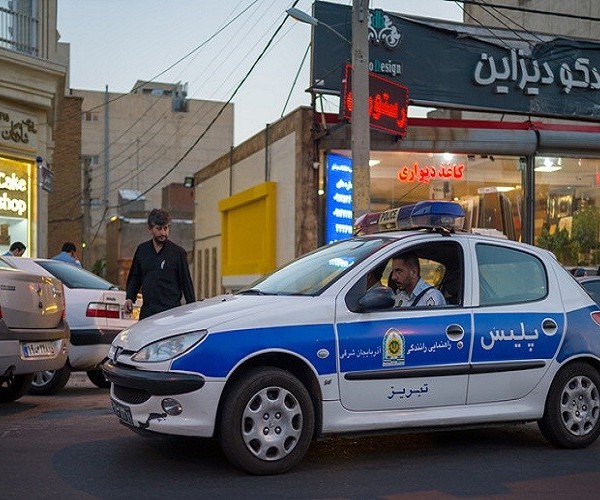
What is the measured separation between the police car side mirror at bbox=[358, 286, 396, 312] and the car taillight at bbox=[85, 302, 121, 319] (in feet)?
15.6

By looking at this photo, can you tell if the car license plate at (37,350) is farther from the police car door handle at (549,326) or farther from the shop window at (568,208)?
the shop window at (568,208)

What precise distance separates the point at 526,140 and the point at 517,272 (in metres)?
12.5

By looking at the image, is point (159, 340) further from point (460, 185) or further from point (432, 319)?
point (460, 185)

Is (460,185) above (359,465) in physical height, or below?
above

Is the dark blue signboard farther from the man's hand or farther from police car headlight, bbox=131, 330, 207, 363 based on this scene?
police car headlight, bbox=131, 330, 207, 363

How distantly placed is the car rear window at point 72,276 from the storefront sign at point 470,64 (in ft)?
27.2

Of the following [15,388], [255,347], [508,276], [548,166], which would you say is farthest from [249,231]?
[255,347]

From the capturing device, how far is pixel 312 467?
623 centimetres

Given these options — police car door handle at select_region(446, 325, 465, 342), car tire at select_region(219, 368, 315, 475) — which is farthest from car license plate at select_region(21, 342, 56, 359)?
police car door handle at select_region(446, 325, 465, 342)

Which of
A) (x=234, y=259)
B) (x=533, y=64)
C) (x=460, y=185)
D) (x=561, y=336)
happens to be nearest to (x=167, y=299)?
(x=561, y=336)

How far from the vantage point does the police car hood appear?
5891 mm

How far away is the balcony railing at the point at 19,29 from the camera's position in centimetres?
1641

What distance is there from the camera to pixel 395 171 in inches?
751

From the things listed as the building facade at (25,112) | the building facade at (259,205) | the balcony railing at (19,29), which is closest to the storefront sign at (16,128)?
the building facade at (25,112)
